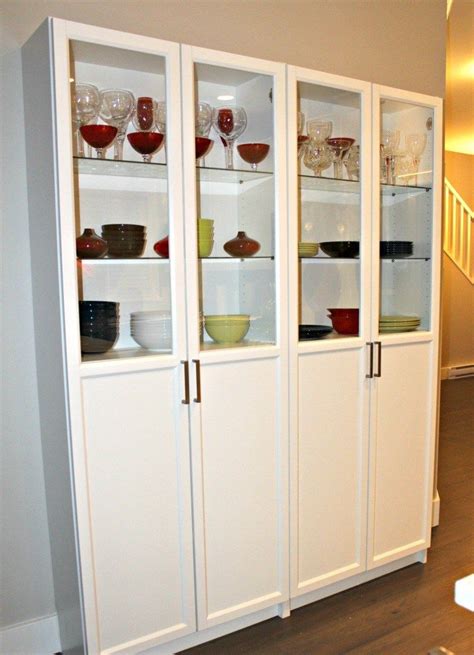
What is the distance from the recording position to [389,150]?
9.04 ft

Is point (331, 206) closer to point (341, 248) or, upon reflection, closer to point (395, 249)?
point (341, 248)

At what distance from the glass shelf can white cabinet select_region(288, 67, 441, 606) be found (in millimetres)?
226

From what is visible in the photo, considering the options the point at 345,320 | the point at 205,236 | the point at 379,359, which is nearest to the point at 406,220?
the point at 345,320

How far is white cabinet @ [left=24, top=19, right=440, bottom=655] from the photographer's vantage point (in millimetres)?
2043

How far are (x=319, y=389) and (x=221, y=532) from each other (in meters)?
0.69

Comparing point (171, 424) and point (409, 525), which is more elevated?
point (171, 424)

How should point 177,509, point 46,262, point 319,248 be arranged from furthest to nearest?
point 319,248 < point 177,509 < point 46,262

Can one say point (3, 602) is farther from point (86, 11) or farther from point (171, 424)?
point (86, 11)

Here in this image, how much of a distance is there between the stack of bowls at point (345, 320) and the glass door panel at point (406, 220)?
0.53 feet

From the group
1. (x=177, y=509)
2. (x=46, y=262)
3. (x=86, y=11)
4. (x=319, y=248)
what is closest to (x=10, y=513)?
(x=177, y=509)

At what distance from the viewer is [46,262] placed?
2.06 metres

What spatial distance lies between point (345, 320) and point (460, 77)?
394 cm

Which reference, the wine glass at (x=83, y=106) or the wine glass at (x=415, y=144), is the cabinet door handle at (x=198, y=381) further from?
the wine glass at (x=415, y=144)

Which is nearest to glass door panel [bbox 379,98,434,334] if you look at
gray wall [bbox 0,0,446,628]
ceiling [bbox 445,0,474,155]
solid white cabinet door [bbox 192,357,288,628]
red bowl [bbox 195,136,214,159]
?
gray wall [bbox 0,0,446,628]
